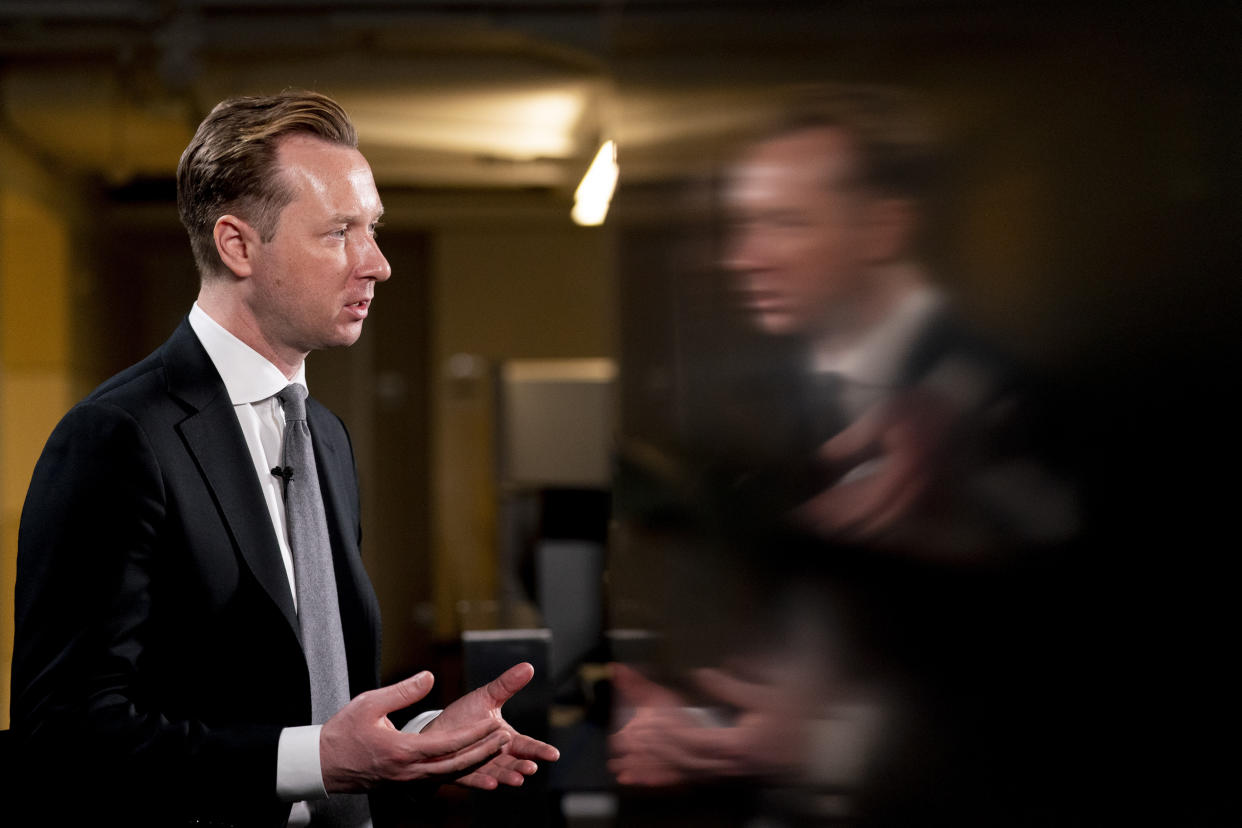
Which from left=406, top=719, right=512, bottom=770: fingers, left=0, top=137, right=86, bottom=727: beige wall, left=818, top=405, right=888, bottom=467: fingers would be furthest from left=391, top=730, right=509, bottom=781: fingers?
left=0, top=137, right=86, bottom=727: beige wall

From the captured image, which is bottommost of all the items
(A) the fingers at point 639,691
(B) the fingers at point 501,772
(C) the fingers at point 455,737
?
(A) the fingers at point 639,691

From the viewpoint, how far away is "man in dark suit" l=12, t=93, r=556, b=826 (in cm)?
73

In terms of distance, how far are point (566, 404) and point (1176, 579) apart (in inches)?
62.1

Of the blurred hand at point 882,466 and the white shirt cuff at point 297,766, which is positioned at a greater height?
the blurred hand at point 882,466

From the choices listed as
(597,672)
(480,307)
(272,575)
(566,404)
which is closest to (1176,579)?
(597,672)

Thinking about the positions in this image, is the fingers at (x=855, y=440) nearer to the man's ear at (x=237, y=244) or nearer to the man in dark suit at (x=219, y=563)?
the man in dark suit at (x=219, y=563)

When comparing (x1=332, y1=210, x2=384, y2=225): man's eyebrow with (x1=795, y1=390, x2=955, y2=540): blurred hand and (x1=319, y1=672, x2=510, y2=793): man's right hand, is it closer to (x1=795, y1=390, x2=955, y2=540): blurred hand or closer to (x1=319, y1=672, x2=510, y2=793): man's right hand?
(x1=319, y1=672, x2=510, y2=793): man's right hand

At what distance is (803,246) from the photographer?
1165mm

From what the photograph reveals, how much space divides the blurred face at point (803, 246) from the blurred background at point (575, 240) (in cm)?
10

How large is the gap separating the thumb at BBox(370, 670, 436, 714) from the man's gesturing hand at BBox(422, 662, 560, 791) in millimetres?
44

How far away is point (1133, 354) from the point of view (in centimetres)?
127

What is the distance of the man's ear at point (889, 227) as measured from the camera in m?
1.16

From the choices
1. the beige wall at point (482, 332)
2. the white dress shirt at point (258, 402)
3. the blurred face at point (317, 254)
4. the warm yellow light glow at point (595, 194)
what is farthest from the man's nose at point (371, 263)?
the beige wall at point (482, 332)

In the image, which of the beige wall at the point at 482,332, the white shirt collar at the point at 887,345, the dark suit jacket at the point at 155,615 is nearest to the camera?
the dark suit jacket at the point at 155,615
